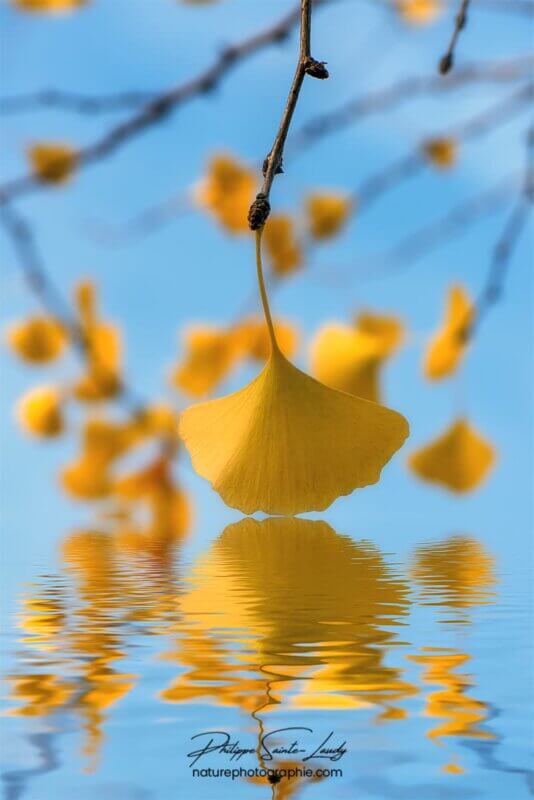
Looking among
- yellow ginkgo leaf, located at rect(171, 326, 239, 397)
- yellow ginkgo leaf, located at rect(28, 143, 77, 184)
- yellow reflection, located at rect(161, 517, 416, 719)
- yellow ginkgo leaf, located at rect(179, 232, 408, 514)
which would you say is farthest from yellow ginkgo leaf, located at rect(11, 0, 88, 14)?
yellow ginkgo leaf, located at rect(179, 232, 408, 514)

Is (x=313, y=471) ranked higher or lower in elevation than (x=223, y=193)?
lower

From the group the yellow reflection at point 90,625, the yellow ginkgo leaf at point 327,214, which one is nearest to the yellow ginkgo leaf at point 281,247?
the yellow ginkgo leaf at point 327,214

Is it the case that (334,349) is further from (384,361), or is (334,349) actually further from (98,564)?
(98,564)

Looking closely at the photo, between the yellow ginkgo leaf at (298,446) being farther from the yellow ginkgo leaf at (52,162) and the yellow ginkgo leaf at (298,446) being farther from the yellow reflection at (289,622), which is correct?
the yellow ginkgo leaf at (52,162)

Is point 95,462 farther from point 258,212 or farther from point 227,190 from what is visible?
point 258,212

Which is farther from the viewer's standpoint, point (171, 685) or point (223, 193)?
point (223, 193)

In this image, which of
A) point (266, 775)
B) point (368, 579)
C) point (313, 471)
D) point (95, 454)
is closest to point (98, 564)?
point (95, 454)
